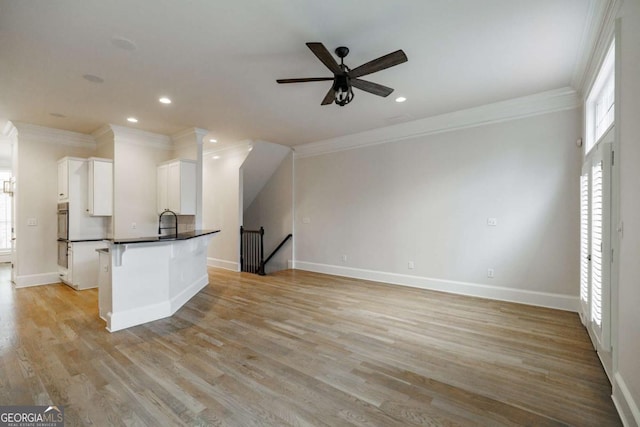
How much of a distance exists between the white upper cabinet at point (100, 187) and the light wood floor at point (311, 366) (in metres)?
1.74

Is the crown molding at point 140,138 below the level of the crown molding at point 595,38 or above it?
below

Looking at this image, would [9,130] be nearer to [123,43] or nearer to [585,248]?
[123,43]

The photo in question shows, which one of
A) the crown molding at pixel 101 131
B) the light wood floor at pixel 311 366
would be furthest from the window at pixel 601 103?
the crown molding at pixel 101 131

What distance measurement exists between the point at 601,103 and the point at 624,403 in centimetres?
296

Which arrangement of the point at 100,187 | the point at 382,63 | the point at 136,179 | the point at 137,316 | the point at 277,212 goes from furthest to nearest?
1. the point at 277,212
2. the point at 136,179
3. the point at 100,187
4. the point at 137,316
5. the point at 382,63

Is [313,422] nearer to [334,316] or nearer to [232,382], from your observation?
[232,382]

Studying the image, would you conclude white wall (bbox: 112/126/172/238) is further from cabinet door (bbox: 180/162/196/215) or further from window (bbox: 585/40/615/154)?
window (bbox: 585/40/615/154)

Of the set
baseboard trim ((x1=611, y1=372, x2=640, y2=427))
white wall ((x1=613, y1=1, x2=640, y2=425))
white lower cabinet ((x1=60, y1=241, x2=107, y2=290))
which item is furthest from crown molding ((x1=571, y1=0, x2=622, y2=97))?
white lower cabinet ((x1=60, y1=241, x2=107, y2=290))

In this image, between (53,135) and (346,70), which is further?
(53,135)

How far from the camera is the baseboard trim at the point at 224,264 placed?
6641 mm

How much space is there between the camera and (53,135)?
18.0ft

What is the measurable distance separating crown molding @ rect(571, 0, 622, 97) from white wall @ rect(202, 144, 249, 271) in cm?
547

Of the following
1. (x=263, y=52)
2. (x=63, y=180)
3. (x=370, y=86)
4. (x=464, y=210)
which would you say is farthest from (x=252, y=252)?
(x=370, y=86)

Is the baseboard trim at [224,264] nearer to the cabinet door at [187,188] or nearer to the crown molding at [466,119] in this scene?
the cabinet door at [187,188]
